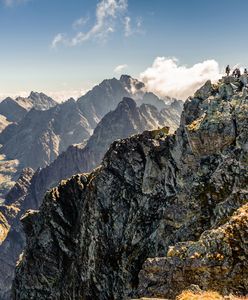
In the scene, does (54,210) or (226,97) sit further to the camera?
(54,210)

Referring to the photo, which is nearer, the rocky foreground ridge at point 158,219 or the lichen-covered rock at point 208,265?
the lichen-covered rock at point 208,265

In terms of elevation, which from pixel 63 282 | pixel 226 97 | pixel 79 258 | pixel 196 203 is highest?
pixel 226 97

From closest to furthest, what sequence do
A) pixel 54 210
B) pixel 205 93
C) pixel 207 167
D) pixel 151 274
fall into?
pixel 151 274 → pixel 207 167 → pixel 205 93 → pixel 54 210

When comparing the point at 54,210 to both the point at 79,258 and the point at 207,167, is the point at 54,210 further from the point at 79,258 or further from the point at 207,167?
the point at 207,167

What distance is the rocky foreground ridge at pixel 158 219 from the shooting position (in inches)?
1629

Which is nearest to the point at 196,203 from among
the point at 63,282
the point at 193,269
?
the point at 193,269

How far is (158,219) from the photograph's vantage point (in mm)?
75375

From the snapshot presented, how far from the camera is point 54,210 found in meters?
113

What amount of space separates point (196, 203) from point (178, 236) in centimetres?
606

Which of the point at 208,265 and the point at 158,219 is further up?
the point at 158,219

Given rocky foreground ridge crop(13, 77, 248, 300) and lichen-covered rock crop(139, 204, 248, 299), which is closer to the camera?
lichen-covered rock crop(139, 204, 248, 299)

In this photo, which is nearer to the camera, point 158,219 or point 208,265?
point 208,265

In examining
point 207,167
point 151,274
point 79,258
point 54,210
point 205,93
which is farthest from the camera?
point 54,210

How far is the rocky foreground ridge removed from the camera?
41375 mm
